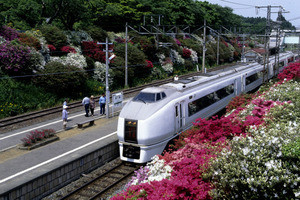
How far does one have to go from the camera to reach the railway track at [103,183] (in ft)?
36.0

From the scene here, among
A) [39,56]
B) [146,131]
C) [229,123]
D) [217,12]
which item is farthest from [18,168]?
[217,12]

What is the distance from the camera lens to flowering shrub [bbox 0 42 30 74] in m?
23.3

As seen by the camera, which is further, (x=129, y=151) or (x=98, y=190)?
(x=129, y=151)

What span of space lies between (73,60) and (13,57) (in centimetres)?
664

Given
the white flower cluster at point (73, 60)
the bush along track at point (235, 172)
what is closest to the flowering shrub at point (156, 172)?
the bush along track at point (235, 172)

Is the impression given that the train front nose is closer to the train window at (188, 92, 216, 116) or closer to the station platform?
the station platform

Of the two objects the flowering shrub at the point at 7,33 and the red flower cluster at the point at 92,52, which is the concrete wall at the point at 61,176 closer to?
the flowering shrub at the point at 7,33

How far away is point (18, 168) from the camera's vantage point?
11828 millimetres

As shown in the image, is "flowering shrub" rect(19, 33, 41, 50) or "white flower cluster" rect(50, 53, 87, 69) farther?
"white flower cluster" rect(50, 53, 87, 69)

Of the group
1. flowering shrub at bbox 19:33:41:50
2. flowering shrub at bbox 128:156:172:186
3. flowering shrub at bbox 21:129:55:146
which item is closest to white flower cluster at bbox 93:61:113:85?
flowering shrub at bbox 19:33:41:50

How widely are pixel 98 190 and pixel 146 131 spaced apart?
3.09m

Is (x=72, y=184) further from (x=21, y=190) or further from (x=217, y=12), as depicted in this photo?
(x=217, y=12)

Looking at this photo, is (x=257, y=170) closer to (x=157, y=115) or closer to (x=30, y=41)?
(x=157, y=115)

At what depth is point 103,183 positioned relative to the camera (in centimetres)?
1202
